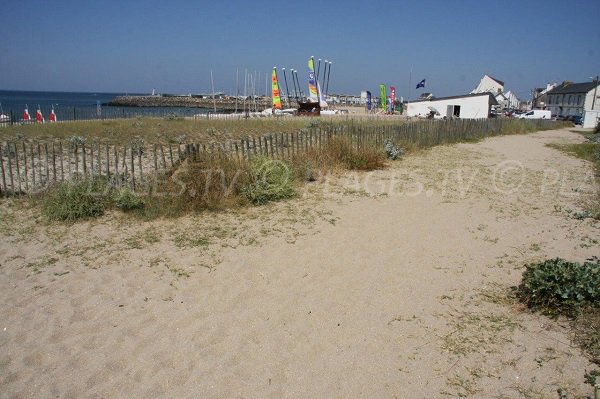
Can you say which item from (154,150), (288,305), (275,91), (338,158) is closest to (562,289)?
(288,305)

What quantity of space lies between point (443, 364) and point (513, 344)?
28.8 inches

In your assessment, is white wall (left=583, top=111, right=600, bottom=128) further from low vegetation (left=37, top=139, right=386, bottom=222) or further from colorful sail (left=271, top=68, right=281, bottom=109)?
low vegetation (left=37, top=139, right=386, bottom=222)

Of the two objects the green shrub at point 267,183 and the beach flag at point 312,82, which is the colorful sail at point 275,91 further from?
the green shrub at point 267,183

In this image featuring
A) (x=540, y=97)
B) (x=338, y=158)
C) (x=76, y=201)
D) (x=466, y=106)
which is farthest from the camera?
(x=540, y=97)

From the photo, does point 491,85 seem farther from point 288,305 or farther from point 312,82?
point 288,305

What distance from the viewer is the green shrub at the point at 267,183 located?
8.20 m

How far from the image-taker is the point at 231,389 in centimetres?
323

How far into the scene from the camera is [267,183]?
8555 millimetres

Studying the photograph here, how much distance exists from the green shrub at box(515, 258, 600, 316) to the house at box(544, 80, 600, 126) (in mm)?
69214

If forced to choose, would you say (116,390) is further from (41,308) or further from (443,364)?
(443,364)

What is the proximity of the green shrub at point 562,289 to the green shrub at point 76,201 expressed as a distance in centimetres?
674

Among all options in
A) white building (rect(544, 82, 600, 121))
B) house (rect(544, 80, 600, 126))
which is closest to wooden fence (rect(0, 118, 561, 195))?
house (rect(544, 80, 600, 126))

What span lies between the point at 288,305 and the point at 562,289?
273 centimetres

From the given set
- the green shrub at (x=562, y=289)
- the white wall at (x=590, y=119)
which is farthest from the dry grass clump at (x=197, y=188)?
the white wall at (x=590, y=119)
